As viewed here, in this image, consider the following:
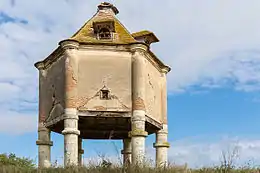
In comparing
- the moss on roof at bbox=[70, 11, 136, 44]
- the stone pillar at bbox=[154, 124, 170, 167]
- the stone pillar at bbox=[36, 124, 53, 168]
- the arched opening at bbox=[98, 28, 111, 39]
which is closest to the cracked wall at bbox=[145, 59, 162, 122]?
the stone pillar at bbox=[154, 124, 170, 167]

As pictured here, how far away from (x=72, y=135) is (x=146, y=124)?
4052mm

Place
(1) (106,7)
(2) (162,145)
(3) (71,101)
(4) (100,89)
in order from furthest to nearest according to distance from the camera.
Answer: (1) (106,7), (2) (162,145), (4) (100,89), (3) (71,101)

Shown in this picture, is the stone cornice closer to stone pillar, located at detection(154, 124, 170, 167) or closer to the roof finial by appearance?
stone pillar, located at detection(154, 124, 170, 167)

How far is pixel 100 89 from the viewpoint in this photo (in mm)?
24797

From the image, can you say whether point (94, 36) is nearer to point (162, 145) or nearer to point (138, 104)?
point (138, 104)

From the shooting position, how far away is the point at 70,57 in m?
24.8

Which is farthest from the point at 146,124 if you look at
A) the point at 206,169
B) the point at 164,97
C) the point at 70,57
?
the point at 206,169

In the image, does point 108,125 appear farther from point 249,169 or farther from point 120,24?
point 249,169

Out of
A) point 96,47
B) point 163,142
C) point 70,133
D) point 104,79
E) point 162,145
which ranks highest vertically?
point 96,47

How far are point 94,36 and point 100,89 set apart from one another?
10.7ft

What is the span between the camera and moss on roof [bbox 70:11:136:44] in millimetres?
26000

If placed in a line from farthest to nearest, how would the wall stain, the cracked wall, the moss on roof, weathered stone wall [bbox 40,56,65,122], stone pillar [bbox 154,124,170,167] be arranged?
stone pillar [bbox 154,124,170,167]
the moss on roof
the cracked wall
weathered stone wall [bbox 40,56,65,122]
the wall stain

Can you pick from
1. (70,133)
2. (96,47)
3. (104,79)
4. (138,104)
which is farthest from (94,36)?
(70,133)

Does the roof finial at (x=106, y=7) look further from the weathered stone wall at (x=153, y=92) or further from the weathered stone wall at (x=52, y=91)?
Answer: the weathered stone wall at (x=52, y=91)
